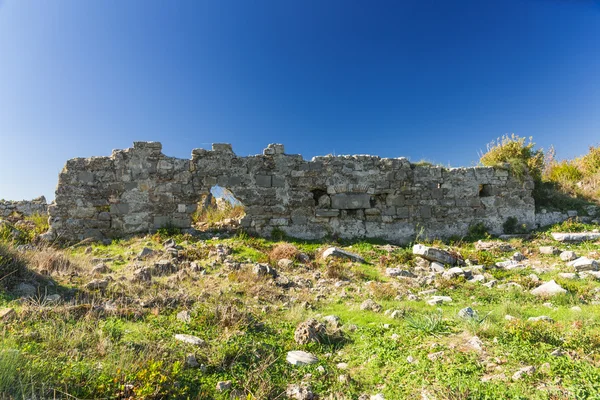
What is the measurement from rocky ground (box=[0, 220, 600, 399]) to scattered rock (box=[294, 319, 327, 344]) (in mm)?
16

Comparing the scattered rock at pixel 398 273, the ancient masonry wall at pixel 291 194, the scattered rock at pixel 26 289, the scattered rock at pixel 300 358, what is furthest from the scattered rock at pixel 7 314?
the scattered rock at pixel 398 273

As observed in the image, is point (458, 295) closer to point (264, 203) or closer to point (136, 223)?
point (264, 203)

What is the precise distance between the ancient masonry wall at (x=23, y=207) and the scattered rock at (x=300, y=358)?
43.3 feet

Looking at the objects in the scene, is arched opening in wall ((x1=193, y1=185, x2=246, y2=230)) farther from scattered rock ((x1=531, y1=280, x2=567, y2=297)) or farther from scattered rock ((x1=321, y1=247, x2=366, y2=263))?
scattered rock ((x1=531, y1=280, x2=567, y2=297))

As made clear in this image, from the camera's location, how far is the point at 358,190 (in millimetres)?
10422

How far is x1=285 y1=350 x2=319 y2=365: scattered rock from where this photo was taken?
3.62m

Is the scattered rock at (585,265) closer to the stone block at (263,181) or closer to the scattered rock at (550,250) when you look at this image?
the scattered rock at (550,250)

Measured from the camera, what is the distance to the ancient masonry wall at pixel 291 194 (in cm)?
962

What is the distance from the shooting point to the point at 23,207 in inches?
522

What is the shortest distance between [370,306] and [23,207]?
14131 millimetres

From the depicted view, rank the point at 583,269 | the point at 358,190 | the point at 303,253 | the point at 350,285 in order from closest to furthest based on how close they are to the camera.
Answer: the point at 350,285 < the point at 583,269 < the point at 303,253 < the point at 358,190

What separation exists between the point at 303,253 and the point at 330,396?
541cm

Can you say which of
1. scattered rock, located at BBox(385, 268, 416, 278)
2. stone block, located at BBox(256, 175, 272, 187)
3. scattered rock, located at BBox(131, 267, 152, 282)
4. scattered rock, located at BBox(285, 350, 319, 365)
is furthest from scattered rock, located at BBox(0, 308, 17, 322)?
stone block, located at BBox(256, 175, 272, 187)

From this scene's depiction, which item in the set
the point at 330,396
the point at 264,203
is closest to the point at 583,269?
the point at 330,396
